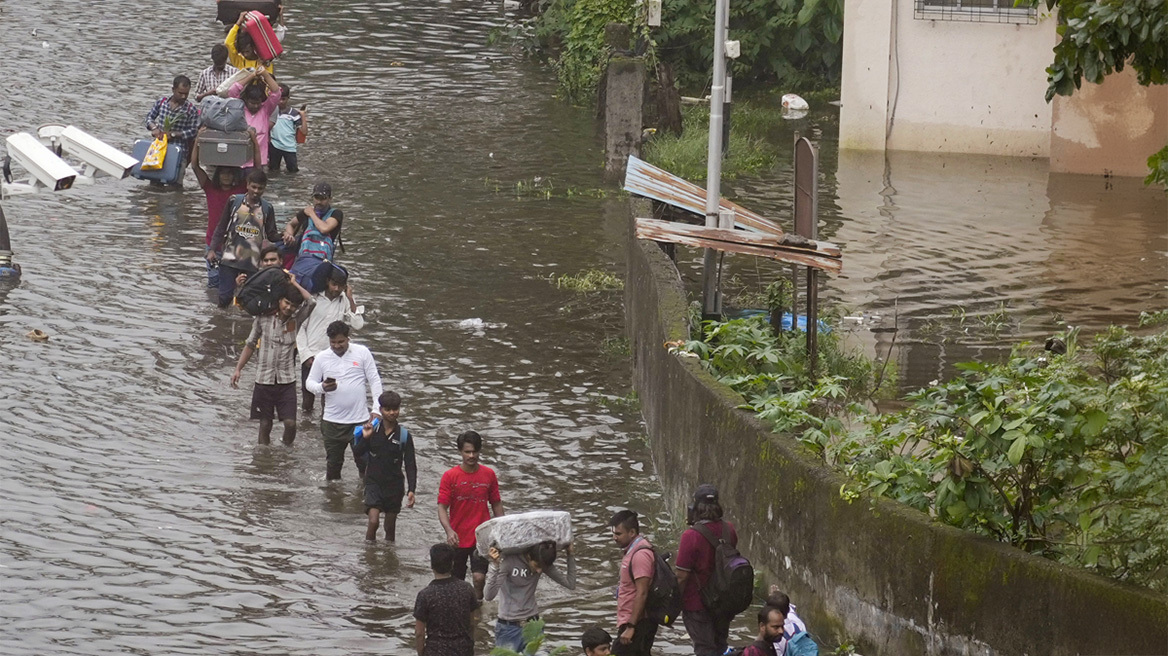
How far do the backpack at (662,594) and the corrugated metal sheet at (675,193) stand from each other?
5.33 meters

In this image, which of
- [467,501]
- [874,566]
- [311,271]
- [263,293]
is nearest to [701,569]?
[874,566]

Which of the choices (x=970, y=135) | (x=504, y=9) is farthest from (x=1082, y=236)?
(x=504, y=9)

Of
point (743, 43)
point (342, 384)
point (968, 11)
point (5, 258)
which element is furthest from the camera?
point (743, 43)

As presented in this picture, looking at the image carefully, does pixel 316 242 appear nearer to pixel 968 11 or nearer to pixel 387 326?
pixel 387 326

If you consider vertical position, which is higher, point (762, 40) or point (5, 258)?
point (762, 40)

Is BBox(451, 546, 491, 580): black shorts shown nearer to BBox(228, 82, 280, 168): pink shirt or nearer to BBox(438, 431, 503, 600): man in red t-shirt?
BBox(438, 431, 503, 600): man in red t-shirt

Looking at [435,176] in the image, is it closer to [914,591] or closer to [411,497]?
[411,497]

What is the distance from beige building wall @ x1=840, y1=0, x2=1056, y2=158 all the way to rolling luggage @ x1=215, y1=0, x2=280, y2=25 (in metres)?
9.35

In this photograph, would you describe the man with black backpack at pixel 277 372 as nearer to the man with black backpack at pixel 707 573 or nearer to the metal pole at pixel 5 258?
the man with black backpack at pixel 707 573

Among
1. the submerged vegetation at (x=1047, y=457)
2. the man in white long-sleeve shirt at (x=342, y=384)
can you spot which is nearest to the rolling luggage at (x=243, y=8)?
the man in white long-sleeve shirt at (x=342, y=384)

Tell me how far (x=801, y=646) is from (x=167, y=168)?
1321 centimetres

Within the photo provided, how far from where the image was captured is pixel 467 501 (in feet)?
31.4

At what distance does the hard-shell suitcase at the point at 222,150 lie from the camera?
1623 centimetres

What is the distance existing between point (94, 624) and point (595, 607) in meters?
2.82
